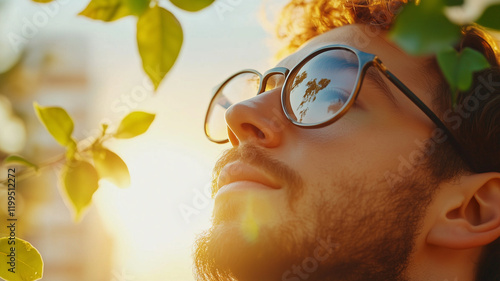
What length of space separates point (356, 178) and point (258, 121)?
0.33 metres

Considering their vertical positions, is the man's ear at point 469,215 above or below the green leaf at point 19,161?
below

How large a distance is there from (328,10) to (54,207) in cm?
1061

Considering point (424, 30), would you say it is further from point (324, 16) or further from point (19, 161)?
point (324, 16)

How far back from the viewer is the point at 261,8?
104 inches

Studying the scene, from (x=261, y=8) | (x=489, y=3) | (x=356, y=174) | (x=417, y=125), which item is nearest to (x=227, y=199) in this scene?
(x=356, y=174)

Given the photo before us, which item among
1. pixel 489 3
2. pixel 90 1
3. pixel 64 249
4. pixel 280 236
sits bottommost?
pixel 64 249

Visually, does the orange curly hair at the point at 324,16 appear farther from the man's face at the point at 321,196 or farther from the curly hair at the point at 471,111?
the man's face at the point at 321,196

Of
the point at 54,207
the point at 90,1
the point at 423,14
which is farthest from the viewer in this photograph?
the point at 54,207

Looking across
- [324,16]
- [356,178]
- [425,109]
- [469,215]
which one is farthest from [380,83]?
[324,16]

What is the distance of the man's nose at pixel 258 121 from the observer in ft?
4.56

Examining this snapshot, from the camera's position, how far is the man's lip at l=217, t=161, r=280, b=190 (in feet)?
4.35

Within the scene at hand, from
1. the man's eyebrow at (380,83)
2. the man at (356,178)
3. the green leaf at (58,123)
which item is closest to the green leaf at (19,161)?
the green leaf at (58,123)

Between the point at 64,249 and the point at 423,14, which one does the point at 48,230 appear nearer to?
the point at 64,249

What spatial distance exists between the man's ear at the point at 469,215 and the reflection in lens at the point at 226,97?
0.83 m
